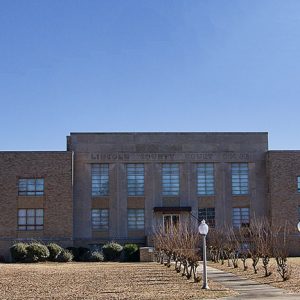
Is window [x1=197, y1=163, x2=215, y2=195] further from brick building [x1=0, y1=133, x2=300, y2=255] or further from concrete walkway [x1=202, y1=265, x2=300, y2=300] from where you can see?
concrete walkway [x1=202, y1=265, x2=300, y2=300]

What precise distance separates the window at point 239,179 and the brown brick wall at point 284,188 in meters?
2.18

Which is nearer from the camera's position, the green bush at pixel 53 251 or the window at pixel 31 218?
the green bush at pixel 53 251

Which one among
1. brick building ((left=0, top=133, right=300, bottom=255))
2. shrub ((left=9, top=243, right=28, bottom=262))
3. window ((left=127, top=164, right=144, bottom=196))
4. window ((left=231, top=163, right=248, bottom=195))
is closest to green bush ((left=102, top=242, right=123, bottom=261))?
brick building ((left=0, top=133, right=300, bottom=255))

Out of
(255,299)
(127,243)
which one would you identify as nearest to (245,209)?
(127,243)

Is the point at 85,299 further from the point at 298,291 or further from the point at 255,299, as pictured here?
the point at 298,291

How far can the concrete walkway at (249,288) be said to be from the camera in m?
21.3

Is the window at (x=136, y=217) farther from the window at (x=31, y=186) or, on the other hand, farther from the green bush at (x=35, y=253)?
the green bush at (x=35, y=253)

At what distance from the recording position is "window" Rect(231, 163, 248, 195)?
5800 cm

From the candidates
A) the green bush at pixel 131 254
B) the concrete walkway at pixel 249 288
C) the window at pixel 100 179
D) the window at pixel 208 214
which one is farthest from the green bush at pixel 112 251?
the concrete walkway at pixel 249 288

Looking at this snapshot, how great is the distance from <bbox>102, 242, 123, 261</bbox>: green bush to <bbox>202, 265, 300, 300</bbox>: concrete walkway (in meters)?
19.4

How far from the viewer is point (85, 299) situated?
20562 millimetres

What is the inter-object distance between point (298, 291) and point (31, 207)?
35806mm

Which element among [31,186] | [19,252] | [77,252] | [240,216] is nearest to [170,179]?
[240,216]

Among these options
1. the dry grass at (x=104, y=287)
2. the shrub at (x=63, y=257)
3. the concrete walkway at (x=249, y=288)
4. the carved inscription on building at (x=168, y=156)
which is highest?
the carved inscription on building at (x=168, y=156)
